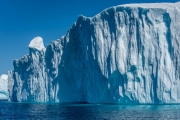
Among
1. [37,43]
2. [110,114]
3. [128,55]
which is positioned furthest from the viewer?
[37,43]

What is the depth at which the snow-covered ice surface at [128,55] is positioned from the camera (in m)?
29.1

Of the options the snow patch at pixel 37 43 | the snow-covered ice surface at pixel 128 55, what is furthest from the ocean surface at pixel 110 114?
the snow patch at pixel 37 43

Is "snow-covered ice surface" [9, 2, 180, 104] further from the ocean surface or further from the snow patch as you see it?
the snow patch

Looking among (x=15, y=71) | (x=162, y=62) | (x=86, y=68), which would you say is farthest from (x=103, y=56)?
(x=15, y=71)

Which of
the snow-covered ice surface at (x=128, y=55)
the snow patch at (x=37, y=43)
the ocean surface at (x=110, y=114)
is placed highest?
the snow patch at (x=37, y=43)

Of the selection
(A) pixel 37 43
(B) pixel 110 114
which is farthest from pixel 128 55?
(A) pixel 37 43

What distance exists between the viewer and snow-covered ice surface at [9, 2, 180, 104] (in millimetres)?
29094

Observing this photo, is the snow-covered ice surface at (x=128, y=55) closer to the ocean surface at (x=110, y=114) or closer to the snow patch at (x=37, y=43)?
the ocean surface at (x=110, y=114)

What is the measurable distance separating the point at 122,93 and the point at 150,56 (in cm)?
493

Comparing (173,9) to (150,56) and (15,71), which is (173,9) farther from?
(15,71)

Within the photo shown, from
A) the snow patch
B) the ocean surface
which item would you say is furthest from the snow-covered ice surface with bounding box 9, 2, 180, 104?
the snow patch

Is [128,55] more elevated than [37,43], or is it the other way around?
[37,43]

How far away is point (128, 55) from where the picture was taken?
30.7 m

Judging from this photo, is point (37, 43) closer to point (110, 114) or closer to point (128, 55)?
point (128, 55)
